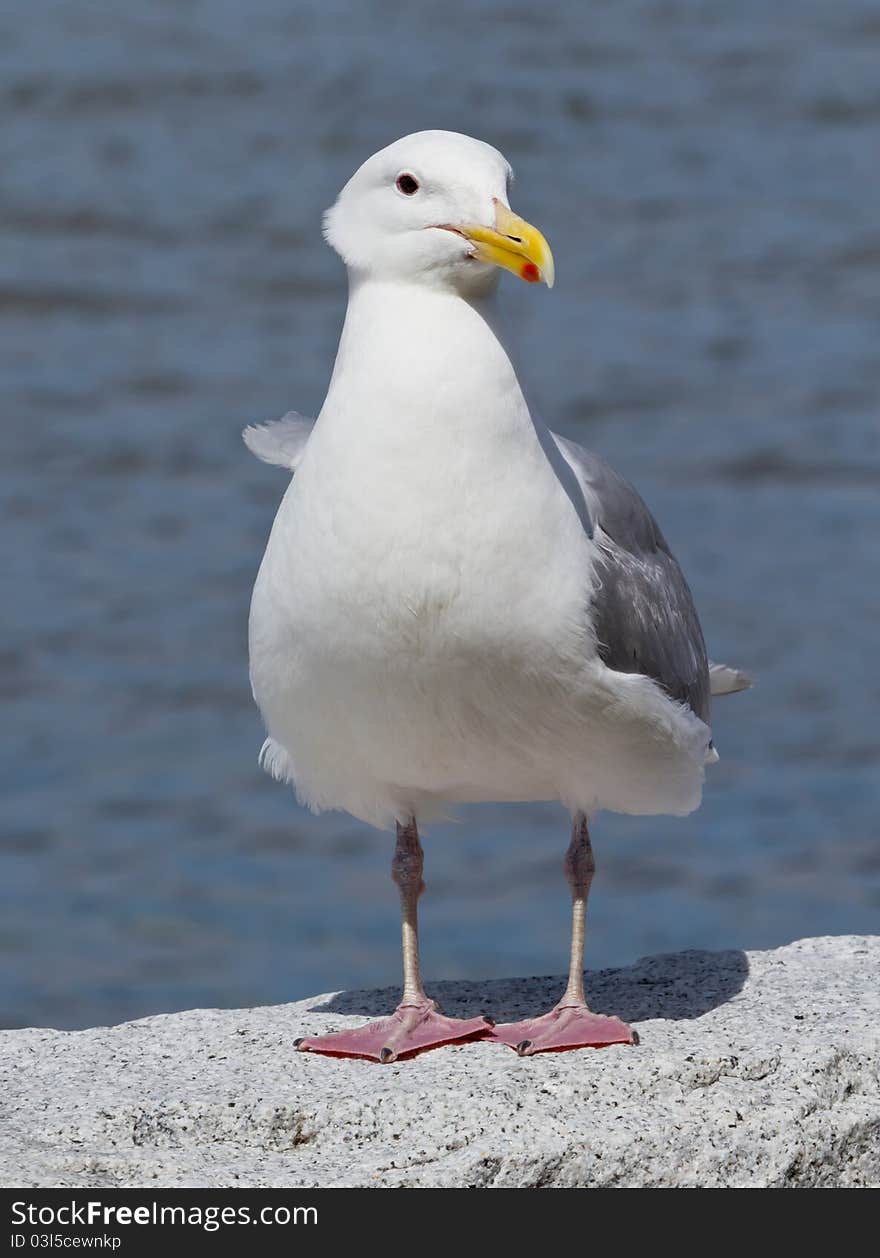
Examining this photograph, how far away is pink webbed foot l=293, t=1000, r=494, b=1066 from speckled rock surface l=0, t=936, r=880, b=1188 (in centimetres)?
5

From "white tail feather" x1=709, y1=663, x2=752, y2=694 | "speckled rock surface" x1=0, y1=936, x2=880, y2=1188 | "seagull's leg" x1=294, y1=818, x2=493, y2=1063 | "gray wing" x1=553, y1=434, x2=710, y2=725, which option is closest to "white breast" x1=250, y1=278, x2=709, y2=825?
"gray wing" x1=553, y1=434, x2=710, y2=725

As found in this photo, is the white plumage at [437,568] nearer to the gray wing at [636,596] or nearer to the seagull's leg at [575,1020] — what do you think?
the gray wing at [636,596]

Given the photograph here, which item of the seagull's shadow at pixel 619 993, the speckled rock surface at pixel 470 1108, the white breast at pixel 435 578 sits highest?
the white breast at pixel 435 578

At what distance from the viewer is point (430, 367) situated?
586 cm

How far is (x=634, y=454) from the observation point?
51.4 feet

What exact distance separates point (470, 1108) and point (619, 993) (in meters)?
1.20

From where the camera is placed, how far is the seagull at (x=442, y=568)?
5797mm

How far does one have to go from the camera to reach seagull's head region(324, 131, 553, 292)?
5.75m

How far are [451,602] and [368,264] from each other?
35.5 inches

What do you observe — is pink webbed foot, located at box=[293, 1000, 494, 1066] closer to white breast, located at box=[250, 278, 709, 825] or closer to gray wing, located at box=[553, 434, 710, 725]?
white breast, located at box=[250, 278, 709, 825]

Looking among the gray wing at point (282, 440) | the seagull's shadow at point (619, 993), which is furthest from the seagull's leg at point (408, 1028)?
the gray wing at point (282, 440)

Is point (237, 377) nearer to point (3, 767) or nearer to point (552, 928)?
point (3, 767)

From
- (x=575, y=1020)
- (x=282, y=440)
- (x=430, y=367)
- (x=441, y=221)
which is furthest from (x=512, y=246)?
(x=575, y=1020)

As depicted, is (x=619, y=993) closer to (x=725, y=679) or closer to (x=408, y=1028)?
(x=408, y=1028)
